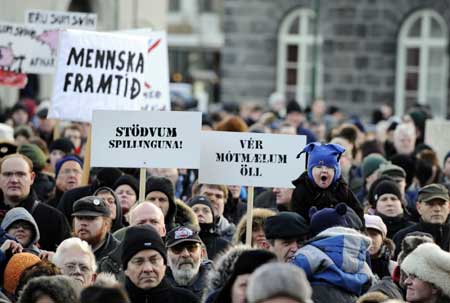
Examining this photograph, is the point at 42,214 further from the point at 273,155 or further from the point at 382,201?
the point at 382,201

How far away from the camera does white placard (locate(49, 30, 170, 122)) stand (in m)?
14.5

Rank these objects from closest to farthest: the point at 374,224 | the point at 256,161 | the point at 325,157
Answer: the point at 325,157, the point at 374,224, the point at 256,161

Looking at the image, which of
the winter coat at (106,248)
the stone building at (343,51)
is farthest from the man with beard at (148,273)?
the stone building at (343,51)

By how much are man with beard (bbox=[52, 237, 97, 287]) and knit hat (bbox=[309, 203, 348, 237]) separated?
4.38 ft

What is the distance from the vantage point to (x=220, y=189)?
1354 cm

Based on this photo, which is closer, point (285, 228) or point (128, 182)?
point (285, 228)

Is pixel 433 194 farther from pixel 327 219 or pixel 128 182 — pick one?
pixel 327 219

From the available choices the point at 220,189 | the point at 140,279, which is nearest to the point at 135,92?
the point at 220,189

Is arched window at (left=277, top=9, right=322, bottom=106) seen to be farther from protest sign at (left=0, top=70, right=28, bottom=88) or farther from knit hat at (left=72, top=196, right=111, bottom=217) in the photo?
knit hat at (left=72, top=196, right=111, bottom=217)

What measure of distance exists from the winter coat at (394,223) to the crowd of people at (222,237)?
0.04 ft

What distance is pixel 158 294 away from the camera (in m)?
9.11

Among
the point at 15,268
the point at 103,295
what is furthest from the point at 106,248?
the point at 103,295

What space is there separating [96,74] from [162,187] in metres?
2.39

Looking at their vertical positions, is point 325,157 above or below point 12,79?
below
